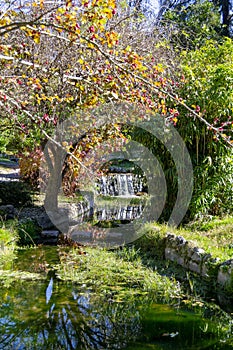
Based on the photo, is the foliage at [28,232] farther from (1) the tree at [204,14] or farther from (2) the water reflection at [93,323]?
(1) the tree at [204,14]

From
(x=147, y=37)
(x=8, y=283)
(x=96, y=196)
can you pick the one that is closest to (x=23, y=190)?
(x=96, y=196)

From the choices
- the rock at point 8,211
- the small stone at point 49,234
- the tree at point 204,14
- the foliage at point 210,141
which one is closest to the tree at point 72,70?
the foliage at point 210,141

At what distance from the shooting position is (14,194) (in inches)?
372

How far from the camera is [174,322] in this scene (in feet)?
11.9

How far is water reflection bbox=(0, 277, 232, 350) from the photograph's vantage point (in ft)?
10.5

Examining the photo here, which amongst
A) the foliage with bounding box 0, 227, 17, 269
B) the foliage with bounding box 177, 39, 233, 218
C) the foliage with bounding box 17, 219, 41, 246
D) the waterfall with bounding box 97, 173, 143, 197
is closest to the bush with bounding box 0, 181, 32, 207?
the foliage with bounding box 17, 219, 41, 246

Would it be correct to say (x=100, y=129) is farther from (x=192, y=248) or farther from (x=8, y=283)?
(x=8, y=283)

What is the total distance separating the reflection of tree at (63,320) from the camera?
322 centimetres

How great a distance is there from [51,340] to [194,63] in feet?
20.6

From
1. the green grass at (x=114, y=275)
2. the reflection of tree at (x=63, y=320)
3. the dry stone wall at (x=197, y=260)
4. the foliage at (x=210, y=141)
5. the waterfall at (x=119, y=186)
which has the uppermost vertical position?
the foliage at (x=210, y=141)

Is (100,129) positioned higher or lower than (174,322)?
higher

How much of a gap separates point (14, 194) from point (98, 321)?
625cm

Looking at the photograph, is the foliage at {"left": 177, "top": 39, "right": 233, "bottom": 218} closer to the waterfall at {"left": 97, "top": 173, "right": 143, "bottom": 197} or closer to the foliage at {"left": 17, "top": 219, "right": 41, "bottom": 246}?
the foliage at {"left": 17, "top": 219, "right": 41, "bottom": 246}

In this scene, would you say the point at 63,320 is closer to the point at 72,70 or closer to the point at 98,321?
the point at 98,321
